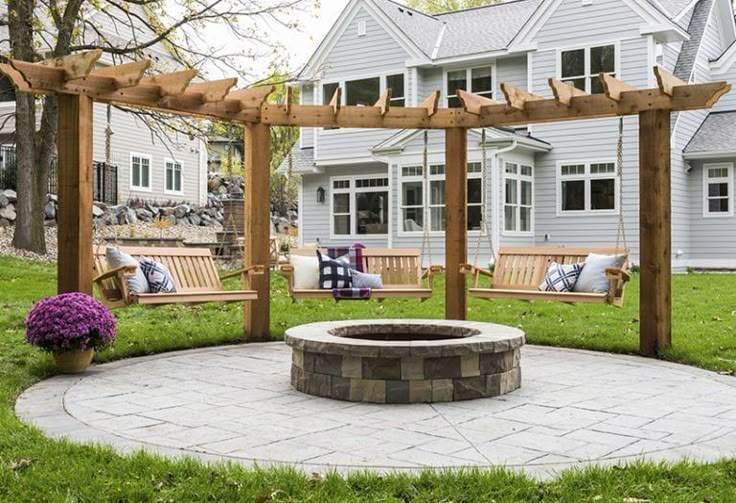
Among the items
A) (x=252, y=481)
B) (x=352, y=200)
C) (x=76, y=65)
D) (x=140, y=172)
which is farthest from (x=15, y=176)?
(x=252, y=481)

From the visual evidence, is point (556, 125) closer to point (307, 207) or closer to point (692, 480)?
point (307, 207)

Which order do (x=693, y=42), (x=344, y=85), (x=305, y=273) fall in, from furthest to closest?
(x=344, y=85)
(x=693, y=42)
(x=305, y=273)

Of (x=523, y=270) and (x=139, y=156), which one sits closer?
(x=523, y=270)

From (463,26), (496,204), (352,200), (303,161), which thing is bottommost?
(496,204)

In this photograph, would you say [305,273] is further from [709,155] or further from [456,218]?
[709,155]

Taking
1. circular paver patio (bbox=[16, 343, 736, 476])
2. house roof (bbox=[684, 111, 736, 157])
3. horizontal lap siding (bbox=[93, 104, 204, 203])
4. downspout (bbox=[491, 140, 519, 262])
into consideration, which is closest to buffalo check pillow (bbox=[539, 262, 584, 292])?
circular paver patio (bbox=[16, 343, 736, 476])

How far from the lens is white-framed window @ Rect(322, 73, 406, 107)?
19891 millimetres

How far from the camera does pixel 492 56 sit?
1867 cm

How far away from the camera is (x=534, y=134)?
731 inches

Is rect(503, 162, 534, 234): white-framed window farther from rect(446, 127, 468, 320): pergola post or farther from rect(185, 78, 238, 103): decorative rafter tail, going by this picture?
rect(185, 78, 238, 103): decorative rafter tail

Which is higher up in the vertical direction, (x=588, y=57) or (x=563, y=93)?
(x=588, y=57)

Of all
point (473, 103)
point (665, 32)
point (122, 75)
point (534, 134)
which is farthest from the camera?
point (534, 134)

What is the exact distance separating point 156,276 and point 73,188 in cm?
124

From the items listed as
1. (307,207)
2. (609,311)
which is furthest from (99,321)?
(307,207)
